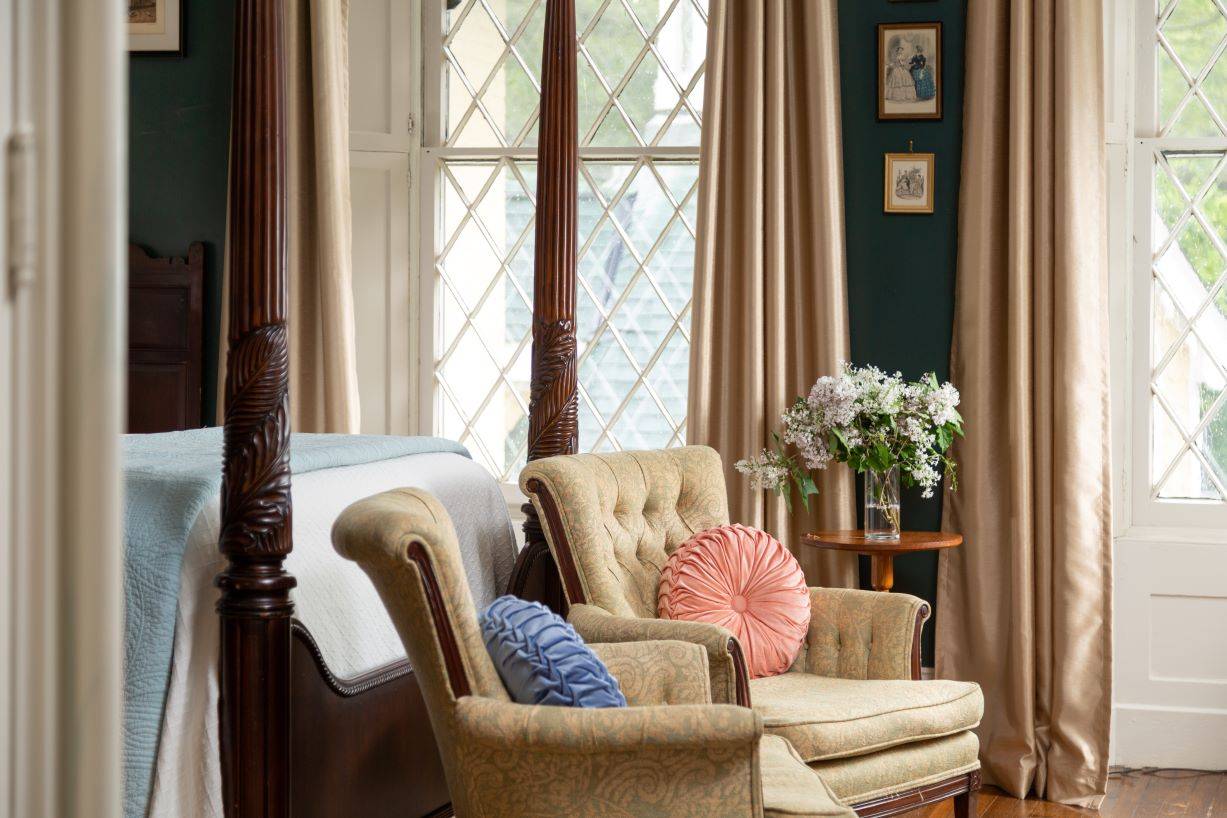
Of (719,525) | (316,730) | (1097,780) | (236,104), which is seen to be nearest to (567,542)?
(719,525)

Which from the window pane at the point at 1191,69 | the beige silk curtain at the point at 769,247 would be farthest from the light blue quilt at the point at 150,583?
the window pane at the point at 1191,69

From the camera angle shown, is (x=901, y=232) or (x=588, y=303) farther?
(x=588, y=303)

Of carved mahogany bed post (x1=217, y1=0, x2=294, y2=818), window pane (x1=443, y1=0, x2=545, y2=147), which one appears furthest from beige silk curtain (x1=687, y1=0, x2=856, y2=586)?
carved mahogany bed post (x1=217, y1=0, x2=294, y2=818)

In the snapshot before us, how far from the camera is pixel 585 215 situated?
4016mm

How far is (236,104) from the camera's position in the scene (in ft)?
5.99

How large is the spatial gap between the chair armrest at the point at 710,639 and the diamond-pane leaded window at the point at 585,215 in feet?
5.25

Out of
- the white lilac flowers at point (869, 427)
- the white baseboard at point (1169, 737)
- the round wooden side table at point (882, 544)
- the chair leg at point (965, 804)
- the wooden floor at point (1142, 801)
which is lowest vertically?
the wooden floor at point (1142, 801)

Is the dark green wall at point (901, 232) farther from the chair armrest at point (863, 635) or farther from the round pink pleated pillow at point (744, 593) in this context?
the round pink pleated pillow at point (744, 593)

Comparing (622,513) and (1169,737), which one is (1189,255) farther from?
(622,513)

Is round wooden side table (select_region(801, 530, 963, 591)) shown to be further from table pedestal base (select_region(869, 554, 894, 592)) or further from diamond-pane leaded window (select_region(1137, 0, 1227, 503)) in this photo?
diamond-pane leaded window (select_region(1137, 0, 1227, 503))

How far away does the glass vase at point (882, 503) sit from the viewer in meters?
3.33

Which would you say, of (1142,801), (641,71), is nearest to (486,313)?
(641,71)

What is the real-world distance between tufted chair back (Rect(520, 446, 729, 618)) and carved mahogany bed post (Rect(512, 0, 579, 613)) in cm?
17

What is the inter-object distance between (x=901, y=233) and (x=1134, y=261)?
2.30 ft
